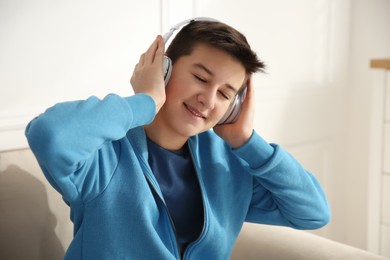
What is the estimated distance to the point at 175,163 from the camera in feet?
4.30

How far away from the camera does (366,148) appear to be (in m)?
2.66

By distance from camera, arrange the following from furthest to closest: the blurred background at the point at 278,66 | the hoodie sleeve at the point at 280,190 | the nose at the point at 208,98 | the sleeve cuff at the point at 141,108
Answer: the blurred background at the point at 278,66, the hoodie sleeve at the point at 280,190, the nose at the point at 208,98, the sleeve cuff at the point at 141,108

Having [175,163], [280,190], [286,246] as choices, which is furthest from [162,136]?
[286,246]

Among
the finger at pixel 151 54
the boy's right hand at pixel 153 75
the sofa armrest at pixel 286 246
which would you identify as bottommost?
the sofa armrest at pixel 286 246

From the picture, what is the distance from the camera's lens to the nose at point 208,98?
1.21m

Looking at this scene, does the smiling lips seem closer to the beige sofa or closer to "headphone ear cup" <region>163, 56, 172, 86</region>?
"headphone ear cup" <region>163, 56, 172, 86</region>

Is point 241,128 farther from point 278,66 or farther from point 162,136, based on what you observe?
point 278,66

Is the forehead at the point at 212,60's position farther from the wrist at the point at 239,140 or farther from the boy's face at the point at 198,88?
the wrist at the point at 239,140

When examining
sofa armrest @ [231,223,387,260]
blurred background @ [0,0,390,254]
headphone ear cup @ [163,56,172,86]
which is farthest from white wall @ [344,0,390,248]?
headphone ear cup @ [163,56,172,86]

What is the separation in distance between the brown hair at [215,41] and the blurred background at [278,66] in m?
0.45

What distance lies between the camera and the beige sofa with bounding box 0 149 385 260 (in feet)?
4.38

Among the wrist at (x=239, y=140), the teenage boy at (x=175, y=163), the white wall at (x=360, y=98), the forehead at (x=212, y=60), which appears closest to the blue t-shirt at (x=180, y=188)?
the teenage boy at (x=175, y=163)

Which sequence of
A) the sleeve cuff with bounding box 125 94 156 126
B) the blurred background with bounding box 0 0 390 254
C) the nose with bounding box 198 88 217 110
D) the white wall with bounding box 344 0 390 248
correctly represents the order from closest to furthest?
1. the sleeve cuff with bounding box 125 94 156 126
2. the nose with bounding box 198 88 217 110
3. the blurred background with bounding box 0 0 390 254
4. the white wall with bounding box 344 0 390 248

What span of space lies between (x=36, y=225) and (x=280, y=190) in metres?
0.60
